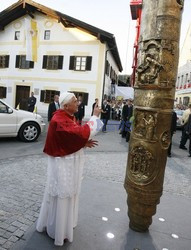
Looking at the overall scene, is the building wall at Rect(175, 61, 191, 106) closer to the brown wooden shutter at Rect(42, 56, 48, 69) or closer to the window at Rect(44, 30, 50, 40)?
the brown wooden shutter at Rect(42, 56, 48, 69)

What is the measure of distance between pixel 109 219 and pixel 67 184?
3.96ft

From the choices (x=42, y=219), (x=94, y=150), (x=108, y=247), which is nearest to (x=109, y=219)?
(x=108, y=247)

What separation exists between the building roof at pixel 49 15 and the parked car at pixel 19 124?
12.7 meters

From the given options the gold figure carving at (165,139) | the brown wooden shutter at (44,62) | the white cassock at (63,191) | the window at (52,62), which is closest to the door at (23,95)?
the brown wooden shutter at (44,62)

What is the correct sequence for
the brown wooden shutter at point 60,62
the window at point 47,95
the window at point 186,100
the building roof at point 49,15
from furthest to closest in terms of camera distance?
the window at point 186,100
the window at point 47,95
the brown wooden shutter at point 60,62
the building roof at point 49,15

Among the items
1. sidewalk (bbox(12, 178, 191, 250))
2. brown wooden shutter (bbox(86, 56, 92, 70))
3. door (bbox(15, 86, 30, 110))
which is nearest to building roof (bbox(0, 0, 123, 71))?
brown wooden shutter (bbox(86, 56, 92, 70))

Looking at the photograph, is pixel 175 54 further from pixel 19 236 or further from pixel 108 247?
pixel 19 236

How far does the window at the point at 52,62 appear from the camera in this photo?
2141 cm

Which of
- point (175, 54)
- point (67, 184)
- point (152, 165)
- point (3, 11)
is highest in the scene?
point (3, 11)

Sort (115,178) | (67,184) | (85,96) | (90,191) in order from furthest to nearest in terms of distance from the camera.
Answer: (85,96) → (115,178) → (90,191) → (67,184)

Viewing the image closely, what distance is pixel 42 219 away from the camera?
313 cm

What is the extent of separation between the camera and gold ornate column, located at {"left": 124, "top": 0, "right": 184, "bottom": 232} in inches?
115

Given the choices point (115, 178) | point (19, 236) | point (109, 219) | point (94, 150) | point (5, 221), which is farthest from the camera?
point (94, 150)

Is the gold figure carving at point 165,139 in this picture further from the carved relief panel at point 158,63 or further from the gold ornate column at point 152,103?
the carved relief panel at point 158,63
